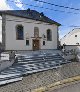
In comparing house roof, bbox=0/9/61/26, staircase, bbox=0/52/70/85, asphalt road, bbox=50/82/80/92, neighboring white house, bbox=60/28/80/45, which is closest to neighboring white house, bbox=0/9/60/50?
house roof, bbox=0/9/61/26

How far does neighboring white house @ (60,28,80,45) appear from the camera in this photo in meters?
55.6

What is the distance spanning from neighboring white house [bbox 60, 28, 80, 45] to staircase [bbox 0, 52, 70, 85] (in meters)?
21.1

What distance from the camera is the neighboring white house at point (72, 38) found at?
182 ft

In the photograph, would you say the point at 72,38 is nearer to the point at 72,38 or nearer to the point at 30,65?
the point at 72,38

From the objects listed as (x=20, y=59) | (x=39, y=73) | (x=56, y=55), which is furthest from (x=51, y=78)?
(x=56, y=55)

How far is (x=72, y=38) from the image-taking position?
185 ft

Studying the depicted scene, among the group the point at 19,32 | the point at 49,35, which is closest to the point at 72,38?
the point at 49,35

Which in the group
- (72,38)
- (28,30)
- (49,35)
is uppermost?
(28,30)

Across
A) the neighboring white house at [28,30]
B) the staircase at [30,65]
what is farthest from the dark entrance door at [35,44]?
the staircase at [30,65]

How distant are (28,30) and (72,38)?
21937 mm

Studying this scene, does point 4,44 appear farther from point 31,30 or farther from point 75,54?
point 75,54

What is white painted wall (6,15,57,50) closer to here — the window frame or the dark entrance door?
the window frame

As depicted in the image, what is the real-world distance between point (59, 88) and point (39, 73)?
27.3ft

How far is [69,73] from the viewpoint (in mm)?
27188
